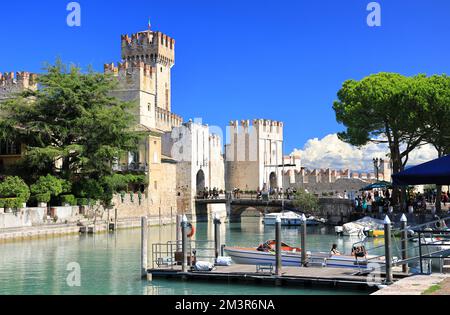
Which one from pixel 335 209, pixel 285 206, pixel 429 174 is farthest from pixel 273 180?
pixel 429 174

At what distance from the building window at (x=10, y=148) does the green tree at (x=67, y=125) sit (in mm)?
2634

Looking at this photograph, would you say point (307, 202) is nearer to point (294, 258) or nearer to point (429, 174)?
Result: point (294, 258)

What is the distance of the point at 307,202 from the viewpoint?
46.8 metres

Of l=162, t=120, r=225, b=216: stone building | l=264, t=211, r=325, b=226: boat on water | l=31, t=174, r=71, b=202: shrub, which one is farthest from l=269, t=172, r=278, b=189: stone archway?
l=31, t=174, r=71, b=202: shrub

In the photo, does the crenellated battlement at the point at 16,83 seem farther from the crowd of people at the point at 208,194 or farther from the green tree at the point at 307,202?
the green tree at the point at 307,202

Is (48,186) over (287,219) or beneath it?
over

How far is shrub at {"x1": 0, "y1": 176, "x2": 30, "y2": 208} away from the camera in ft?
114

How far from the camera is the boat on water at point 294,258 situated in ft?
56.4

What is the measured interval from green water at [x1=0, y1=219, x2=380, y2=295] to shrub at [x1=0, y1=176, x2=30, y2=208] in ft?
11.5

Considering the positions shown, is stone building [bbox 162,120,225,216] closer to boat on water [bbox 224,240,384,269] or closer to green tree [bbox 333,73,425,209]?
green tree [bbox 333,73,425,209]

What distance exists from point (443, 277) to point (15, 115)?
32647 millimetres

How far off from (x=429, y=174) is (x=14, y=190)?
27.4m
